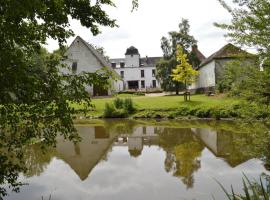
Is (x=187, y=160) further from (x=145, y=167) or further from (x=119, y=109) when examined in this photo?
(x=119, y=109)

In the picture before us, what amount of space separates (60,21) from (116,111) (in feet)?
94.6

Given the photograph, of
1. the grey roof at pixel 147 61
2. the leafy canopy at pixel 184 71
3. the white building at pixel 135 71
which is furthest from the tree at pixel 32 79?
the grey roof at pixel 147 61

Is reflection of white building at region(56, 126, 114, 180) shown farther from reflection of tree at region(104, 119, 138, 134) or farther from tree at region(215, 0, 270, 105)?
tree at region(215, 0, 270, 105)

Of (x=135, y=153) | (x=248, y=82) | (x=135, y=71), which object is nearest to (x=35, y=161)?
(x=135, y=153)

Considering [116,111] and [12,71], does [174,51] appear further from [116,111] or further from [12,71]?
[12,71]

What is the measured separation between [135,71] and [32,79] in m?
73.7

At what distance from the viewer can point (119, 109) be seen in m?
34.2

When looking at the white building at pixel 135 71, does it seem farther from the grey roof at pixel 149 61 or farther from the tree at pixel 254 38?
the tree at pixel 254 38

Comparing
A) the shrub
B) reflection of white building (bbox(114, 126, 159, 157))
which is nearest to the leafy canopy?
the shrub

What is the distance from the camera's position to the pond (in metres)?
10.1

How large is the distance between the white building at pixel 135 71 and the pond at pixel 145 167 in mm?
55804

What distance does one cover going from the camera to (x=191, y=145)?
58.9ft

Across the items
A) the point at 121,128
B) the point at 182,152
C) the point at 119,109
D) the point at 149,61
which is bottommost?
the point at 182,152

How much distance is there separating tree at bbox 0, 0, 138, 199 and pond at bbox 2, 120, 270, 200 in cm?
154
